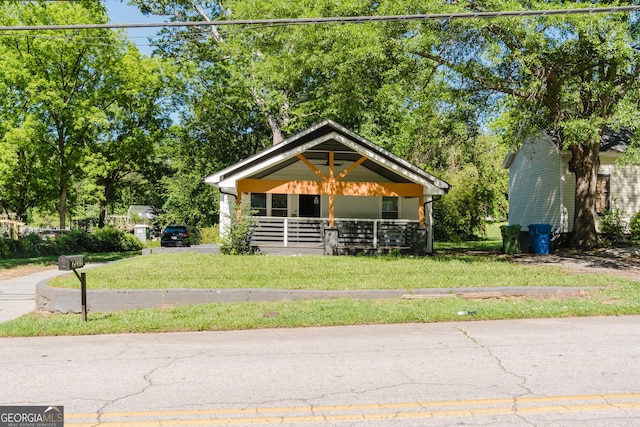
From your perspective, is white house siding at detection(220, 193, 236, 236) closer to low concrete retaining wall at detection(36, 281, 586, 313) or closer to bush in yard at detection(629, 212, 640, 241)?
low concrete retaining wall at detection(36, 281, 586, 313)

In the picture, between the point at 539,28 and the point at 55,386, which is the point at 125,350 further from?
the point at 539,28

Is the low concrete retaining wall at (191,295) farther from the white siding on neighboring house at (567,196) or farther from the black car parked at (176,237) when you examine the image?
the black car parked at (176,237)

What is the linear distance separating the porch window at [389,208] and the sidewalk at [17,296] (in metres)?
14.1

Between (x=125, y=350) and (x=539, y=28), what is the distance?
13244 millimetres

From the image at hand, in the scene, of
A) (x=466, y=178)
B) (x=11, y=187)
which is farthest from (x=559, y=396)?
(x=11, y=187)

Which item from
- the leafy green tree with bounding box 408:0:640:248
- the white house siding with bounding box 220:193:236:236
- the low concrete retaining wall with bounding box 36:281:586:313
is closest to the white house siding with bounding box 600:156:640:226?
the leafy green tree with bounding box 408:0:640:248

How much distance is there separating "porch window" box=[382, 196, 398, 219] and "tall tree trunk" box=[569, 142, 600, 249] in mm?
7585

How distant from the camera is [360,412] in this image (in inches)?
180

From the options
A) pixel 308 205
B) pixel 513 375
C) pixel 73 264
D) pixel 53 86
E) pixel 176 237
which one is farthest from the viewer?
pixel 176 237

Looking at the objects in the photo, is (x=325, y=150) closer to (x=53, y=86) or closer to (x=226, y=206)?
(x=226, y=206)

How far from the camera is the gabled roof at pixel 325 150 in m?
18.9

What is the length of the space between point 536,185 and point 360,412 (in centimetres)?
2277

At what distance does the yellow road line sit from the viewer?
14.4ft

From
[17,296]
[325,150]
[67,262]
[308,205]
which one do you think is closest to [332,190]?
[325,150]
